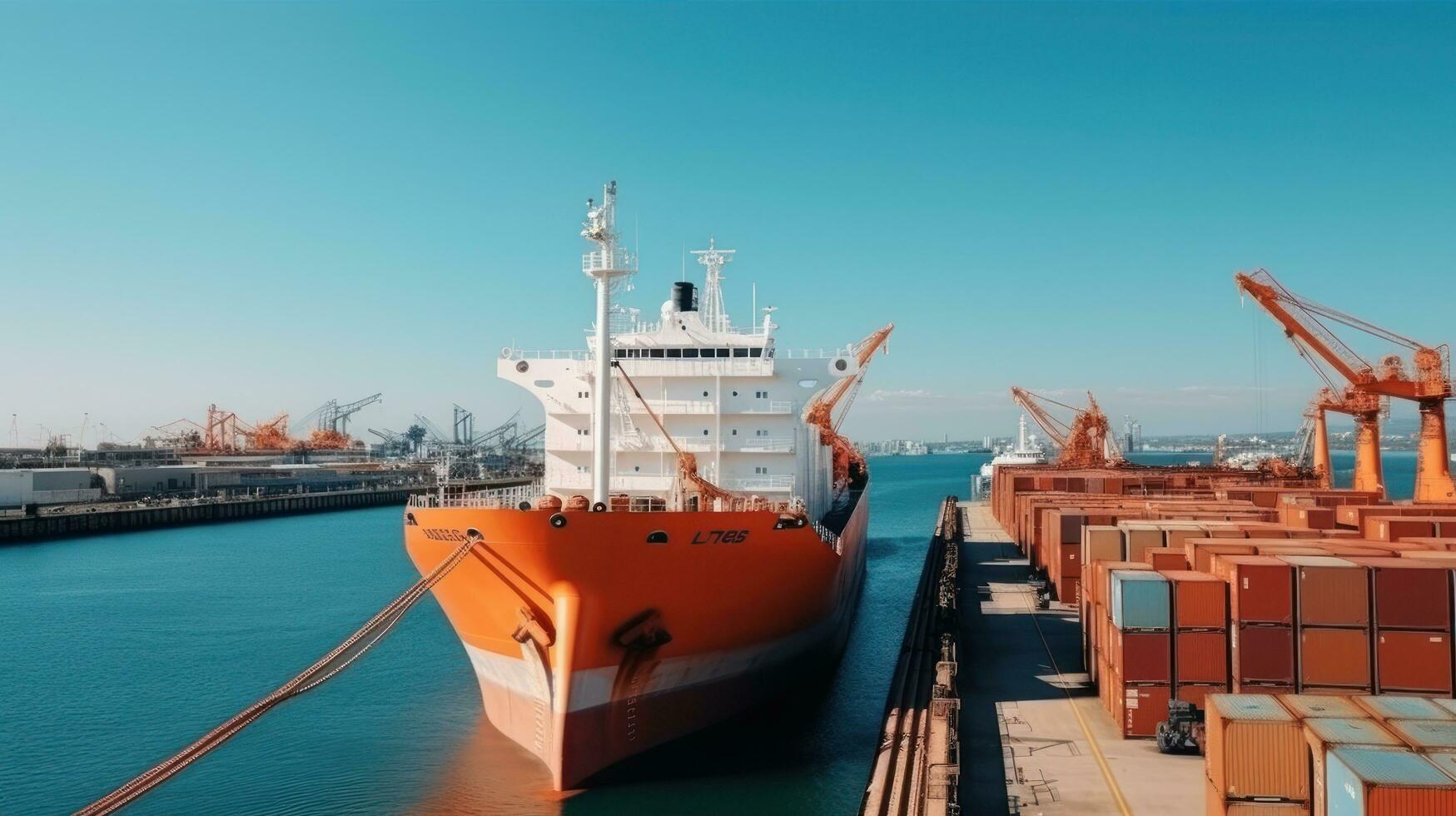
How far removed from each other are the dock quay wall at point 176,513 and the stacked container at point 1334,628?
58.3 meters

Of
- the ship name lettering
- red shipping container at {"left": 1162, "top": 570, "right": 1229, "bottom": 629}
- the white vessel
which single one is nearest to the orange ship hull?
the ship name lettering

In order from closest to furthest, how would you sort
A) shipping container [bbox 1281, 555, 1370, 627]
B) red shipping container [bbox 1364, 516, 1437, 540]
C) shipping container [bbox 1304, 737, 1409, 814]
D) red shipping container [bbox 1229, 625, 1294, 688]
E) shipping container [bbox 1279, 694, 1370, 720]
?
shipping container [bbox 1304, 737, 1409, 814] → shipping container [bbox 1279, 694, 1370, 720] → shipping container [bbox 1281, 555, 1370, 627] → red shipping container [bbox 1229, 625, 1294, 688] → red shipping container [bbox 1364, 516, 1437, 540]

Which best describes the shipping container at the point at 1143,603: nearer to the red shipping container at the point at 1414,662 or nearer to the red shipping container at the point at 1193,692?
the red shipping container at the point at 1193,692

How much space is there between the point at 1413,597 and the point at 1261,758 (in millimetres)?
4619

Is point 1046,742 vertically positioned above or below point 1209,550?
below

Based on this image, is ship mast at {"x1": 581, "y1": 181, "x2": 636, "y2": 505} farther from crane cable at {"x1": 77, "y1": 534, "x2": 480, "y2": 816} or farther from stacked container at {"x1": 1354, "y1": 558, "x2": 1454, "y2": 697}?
stacked container at {"x1": 1354, "y1": 558, "x2": 1454, "y2": 697}

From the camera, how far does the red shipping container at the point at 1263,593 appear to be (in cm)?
1143

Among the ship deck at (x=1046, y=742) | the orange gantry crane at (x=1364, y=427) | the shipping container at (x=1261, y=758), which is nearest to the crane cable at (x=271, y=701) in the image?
the ship deck at (x=1046, y=742)

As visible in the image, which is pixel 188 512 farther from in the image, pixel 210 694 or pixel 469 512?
pixel 469 512

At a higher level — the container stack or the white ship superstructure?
the white ship superstructure

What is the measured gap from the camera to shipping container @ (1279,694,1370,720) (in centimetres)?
831

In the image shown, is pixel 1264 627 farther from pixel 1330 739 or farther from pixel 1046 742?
pixel 1330 739

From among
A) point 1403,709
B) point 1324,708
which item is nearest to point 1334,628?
point 1403,709

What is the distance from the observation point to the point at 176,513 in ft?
202
